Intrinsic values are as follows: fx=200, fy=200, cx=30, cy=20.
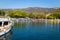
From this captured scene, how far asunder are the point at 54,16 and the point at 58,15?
11.2 feet

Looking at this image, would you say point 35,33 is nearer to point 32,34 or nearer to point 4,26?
point 32,34

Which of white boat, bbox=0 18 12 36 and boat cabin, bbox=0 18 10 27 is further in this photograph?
boat cabin, bbox=0 18 10 27

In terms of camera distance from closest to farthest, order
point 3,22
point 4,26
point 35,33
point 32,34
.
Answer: point 4,26
point 3,22
point 32,34
point 35,33

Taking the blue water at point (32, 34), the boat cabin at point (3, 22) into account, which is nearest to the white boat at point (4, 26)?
the boat cabin at point (3, 22)

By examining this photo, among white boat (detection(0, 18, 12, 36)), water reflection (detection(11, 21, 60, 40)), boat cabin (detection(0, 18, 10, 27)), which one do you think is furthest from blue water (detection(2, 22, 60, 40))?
boat cabin (detection(0, 18, 10, 27))

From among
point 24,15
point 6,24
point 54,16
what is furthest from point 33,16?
point 6,24

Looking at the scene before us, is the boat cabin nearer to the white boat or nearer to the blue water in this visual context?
the white boat

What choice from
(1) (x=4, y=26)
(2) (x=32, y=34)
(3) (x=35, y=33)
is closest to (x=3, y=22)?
(1) (x=4, y=26)

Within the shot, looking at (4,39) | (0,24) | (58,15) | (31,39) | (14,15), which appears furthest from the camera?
(58,15)

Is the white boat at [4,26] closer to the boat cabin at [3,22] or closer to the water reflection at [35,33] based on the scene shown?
the boat cabin at [3,22]

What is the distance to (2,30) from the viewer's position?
36.2m

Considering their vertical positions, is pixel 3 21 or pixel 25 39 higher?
pixel 3 21

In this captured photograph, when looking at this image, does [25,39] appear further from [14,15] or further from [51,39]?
[14,15]

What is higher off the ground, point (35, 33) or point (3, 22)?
point (3, 22)
